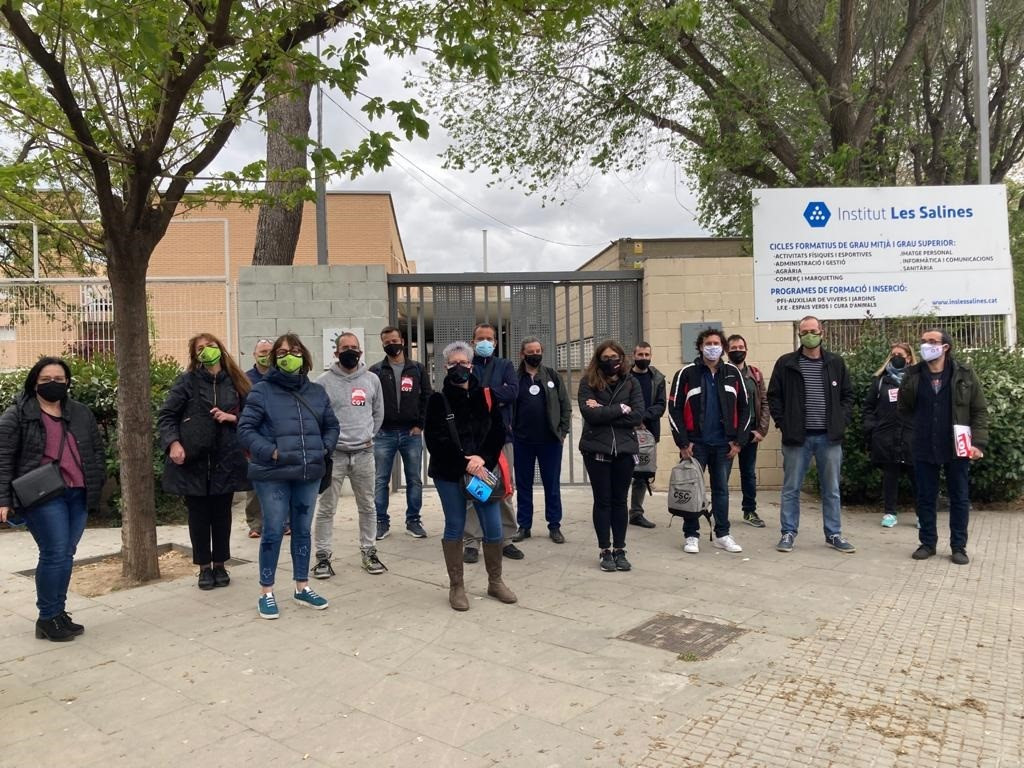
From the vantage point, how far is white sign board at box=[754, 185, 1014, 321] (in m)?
9.62

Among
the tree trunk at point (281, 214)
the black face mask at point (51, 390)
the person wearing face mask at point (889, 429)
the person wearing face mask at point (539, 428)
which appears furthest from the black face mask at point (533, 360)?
the tree trunk at point (281, 214)

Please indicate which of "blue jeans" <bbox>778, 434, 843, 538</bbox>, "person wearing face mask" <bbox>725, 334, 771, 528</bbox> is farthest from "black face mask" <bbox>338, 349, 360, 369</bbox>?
"blue jeans" <bbox>778, 434, 843, 538</bbox>

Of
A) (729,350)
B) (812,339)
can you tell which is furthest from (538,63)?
(812,339)

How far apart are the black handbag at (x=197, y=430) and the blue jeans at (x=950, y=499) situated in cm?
559

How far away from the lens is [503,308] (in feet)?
31.7

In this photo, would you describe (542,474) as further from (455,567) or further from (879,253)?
(879,253)

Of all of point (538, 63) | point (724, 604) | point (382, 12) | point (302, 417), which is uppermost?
point (538, 63)

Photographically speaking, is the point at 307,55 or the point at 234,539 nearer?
the point at 307,55

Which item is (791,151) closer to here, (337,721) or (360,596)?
(360,596)

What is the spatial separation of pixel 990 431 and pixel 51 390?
832 cm

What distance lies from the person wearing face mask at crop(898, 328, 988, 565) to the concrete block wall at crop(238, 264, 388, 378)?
5676 mm

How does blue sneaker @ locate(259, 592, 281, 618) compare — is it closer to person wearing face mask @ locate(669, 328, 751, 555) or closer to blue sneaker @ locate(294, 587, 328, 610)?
blue sneaker @ locate(294, 587, 328, 610)

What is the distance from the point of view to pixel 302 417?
543 centimetres

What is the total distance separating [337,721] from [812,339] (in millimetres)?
5060
